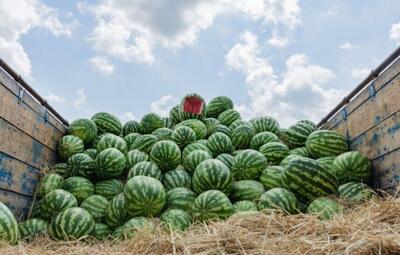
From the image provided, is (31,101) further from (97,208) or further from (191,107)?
(191,107)

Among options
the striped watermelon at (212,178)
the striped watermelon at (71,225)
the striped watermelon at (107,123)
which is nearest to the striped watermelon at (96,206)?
the striped watermelon at (71,225)

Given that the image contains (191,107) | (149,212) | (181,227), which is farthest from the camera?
(191,107)

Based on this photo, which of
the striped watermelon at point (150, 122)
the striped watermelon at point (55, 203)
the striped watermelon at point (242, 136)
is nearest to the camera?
the striped watermelon at point (55, 203)

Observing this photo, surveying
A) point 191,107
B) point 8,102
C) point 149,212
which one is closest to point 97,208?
point 149,212

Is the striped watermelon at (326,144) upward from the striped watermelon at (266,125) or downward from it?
downward

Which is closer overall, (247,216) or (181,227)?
(247,216)

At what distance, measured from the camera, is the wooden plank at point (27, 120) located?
4.03 metres

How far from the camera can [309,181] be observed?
3879mm

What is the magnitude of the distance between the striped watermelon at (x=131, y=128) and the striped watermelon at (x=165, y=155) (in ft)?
5.21

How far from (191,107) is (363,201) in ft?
10.9

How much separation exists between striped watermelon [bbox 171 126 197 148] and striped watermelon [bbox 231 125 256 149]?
1.98 ft

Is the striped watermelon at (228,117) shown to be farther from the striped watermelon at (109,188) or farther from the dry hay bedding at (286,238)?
the dry hay bedding at (286,238)

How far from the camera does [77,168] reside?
491 centimetres

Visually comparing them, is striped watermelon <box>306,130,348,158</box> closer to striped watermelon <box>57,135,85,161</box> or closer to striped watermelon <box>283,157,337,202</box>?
striped watermelon <box>283,157,337,202</box>
